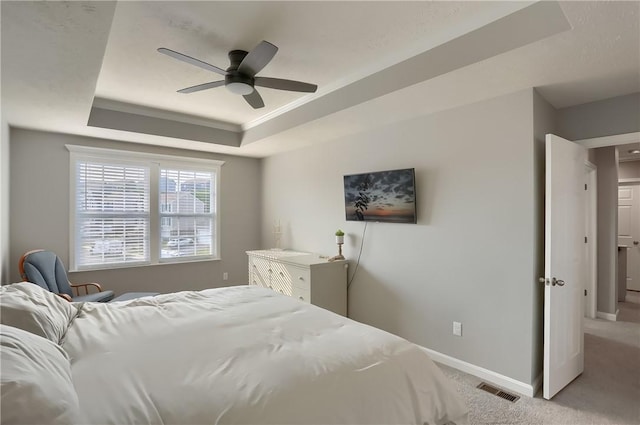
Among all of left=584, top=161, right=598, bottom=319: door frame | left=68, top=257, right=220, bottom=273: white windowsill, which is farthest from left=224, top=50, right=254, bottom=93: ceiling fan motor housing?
left=584, top=161, right=598, bottom=319: door frame

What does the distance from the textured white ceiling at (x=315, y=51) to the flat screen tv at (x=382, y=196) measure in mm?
617

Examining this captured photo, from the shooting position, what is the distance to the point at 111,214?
4.34m

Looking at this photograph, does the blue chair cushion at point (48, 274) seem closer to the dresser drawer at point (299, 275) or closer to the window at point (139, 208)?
the window at point (139, 208)

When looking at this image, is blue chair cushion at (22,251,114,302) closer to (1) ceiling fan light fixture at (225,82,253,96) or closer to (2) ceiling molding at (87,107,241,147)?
(2) ceiling molding at (87,107,241,147)

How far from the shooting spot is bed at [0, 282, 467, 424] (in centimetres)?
105

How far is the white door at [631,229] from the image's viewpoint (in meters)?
5.69

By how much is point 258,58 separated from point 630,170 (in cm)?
695

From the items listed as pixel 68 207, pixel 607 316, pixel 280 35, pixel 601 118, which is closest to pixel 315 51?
pixel 280 35

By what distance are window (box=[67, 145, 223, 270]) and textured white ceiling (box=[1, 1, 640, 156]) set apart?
0.97m

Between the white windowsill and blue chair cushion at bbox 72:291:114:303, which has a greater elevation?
the white windowsill

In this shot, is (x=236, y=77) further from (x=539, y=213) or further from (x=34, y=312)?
(x=539, y=213)

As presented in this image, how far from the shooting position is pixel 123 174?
4441mm

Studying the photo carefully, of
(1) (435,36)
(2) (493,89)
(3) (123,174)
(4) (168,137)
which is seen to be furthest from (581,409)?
(3) (123,174)

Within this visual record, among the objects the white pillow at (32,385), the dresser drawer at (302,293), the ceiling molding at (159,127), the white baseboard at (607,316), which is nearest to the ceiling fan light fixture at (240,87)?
the white pillow at (32,385)
